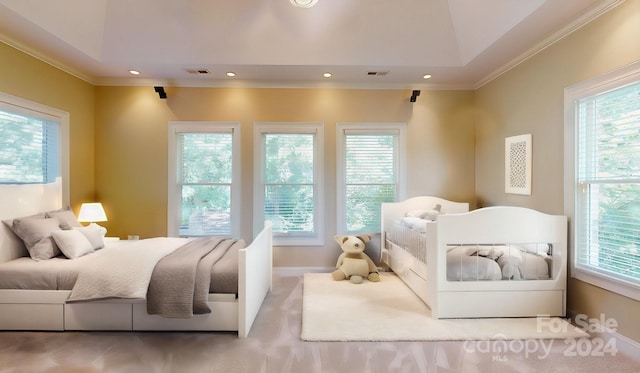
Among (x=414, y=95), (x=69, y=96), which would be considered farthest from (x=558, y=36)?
(x=69, y=96)

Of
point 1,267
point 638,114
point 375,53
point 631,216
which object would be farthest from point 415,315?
point 1,267

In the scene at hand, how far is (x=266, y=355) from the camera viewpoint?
2.16m

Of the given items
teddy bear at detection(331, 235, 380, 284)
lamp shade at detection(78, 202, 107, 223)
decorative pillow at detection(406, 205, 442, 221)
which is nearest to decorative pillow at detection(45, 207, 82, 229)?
lamp shade at detection(78, 202, 107, 223)

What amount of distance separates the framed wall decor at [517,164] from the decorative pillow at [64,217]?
4.71 meters

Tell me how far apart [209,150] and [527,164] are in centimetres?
379

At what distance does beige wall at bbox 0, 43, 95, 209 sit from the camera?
2965 mm

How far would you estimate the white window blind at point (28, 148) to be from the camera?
296cm

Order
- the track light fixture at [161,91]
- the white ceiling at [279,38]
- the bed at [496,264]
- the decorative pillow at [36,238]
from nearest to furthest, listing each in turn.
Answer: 1. the bed at [496,264]
2. the decorative pillow at [36,238]
3. the white ceiling at [279,38]
4. the track light fixture at [161,91]

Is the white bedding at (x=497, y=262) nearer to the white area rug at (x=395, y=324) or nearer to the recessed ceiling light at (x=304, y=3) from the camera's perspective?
the white area rug at (x=395, y=324)

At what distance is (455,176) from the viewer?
429 centimetres

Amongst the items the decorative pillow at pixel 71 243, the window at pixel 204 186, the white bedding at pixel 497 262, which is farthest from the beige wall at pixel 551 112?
the decorative pillow at pixel 71 243

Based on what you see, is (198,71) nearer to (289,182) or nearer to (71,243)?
(289,182)

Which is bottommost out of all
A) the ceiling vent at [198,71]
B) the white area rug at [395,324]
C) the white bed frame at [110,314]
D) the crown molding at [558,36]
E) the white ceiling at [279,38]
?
the white area rug at [395,324]

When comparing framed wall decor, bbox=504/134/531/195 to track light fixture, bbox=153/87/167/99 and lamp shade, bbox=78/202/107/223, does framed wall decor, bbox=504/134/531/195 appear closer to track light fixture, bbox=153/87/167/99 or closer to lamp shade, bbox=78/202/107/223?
track light fixture, bbox=153/87/167/99
